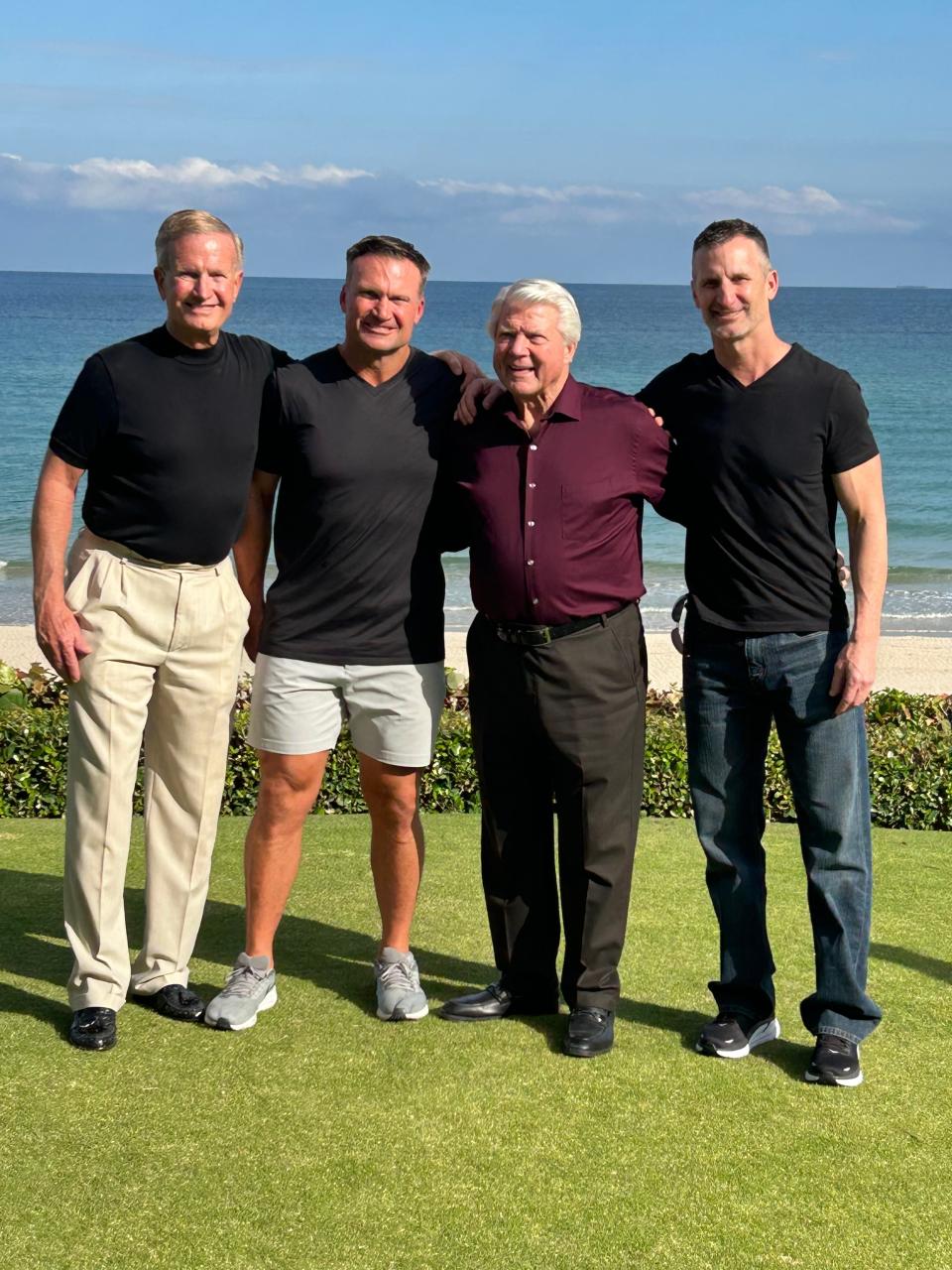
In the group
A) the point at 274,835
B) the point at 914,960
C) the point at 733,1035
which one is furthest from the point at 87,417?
the point at 914,960

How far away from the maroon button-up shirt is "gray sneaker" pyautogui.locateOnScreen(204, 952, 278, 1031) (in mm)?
1402

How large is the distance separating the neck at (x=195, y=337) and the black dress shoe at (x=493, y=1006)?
2195 mm

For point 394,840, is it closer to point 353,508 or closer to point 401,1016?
point 401,1016

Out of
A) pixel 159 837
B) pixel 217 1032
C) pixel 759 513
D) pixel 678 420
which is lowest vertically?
pixel 217 1032

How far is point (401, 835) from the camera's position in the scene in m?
4.54

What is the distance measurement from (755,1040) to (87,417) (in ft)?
8.93

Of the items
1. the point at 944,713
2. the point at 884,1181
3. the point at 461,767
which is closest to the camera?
the point at 884,1181

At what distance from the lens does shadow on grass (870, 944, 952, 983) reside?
4.93 meters

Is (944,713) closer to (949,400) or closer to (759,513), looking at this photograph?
(759,513)

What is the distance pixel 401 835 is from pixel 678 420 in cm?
158

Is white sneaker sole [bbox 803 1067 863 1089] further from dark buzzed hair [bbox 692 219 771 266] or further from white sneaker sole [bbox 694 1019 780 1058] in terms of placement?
dark buzzed hair [bbox 692 219 771 266]

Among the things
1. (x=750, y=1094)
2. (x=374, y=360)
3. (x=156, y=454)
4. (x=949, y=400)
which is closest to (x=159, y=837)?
(x=156, y=454)

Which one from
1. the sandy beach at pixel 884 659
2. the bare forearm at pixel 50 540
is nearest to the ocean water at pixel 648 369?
the sandy beach at pixel 884 659

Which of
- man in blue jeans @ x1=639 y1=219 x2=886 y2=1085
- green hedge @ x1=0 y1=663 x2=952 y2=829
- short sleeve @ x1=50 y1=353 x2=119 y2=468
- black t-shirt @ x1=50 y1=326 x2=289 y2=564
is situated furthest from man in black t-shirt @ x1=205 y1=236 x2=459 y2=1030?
green hedge @ x1=0 y1=663 x2=952 y2=829
